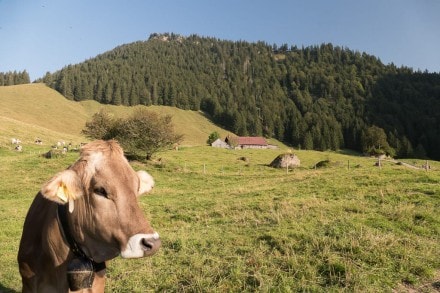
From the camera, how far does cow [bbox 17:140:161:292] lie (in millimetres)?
3475

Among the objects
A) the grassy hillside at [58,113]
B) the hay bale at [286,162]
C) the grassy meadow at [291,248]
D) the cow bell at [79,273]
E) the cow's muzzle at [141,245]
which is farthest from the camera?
the grassy hillside at [58,113]

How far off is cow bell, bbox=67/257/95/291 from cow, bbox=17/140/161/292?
0.4 inches

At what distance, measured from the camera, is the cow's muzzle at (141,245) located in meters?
3.36

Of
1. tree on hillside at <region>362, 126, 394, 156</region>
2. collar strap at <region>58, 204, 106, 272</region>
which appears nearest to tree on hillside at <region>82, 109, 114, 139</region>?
collar strap at <region>58, 204, 106, 272</region>

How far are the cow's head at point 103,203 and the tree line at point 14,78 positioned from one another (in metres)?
180

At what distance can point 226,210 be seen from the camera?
1530 centimetres

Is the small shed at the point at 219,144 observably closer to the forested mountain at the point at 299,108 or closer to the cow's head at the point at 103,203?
the forested mountain at the point at 299,108

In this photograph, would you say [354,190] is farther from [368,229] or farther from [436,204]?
[368,229]

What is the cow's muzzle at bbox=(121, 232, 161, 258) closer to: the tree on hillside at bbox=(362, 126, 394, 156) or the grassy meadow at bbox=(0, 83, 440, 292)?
the grassy meadow at bbox=(0, 83, 440, 292)

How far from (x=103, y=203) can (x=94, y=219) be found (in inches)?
7.9

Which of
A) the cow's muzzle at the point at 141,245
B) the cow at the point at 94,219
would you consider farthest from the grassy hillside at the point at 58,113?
the cow's muzzle at the point at 141,245

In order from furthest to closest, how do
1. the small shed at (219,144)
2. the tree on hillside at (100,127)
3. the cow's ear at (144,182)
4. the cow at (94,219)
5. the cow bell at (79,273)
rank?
the small shed at (219,144) → the tree on hillside at (100,127) → the cow's ear at (144,182) → the cow bell at (79,273) → the cow at (94,219)

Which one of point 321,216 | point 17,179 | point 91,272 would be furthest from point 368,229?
point 17,179

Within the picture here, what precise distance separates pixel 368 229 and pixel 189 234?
530 centimetres
